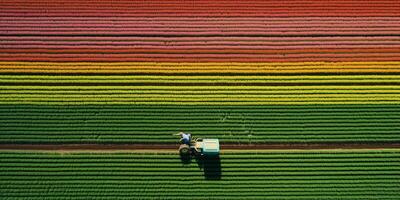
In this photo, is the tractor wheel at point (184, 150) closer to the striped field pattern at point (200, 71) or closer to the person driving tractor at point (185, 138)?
the person driving tractor at point (185, 138)

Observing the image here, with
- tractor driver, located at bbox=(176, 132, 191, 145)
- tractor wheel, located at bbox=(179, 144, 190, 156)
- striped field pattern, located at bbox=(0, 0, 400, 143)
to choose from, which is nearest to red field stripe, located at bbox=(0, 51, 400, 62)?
striped field pattern, located at bbox=(0, 0, 400, 143)

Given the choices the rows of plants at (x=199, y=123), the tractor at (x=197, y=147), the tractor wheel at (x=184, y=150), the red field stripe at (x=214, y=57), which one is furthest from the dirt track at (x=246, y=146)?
the red field stripe at (x=214, y=57)

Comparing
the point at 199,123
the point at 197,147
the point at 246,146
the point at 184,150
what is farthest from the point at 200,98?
the point at 246,146

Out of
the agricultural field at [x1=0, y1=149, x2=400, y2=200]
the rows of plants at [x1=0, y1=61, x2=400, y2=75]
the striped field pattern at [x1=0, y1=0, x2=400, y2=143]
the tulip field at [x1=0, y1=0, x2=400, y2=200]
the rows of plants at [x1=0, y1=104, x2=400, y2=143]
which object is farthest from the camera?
the rows of plants at [x1=0, y1=61, x2=400, y2=75]

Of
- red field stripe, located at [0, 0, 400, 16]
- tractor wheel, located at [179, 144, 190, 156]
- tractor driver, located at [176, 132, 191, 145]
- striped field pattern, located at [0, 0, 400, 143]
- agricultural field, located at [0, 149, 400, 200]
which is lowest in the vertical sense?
agricultural field, located at [0, 149, 400, 200]

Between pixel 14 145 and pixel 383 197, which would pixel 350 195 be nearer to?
pixel 383 197

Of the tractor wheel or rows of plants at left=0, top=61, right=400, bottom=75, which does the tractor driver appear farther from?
rows of plants at left=0, top=61, right=400, bottom=75

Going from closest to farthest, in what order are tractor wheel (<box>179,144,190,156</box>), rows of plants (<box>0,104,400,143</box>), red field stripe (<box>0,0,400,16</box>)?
1. tractor wheel (<box>179,144,190,156</box>)
2. rows of plants (<box>0,104,400,143</box>)
3. red field stripe (<box>0,0,400,16</box>)

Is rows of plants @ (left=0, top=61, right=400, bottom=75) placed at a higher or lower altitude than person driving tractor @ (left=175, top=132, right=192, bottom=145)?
higher
